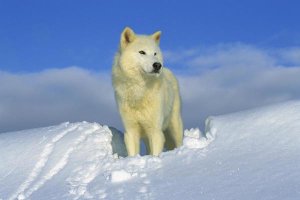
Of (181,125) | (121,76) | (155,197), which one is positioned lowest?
(155,197)

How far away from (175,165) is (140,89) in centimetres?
179

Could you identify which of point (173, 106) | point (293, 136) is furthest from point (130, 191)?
point (173, 106)

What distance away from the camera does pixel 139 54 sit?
26.2 ft

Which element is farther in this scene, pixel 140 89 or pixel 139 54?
pixel 140 89

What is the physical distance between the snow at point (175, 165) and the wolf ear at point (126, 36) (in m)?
1.89

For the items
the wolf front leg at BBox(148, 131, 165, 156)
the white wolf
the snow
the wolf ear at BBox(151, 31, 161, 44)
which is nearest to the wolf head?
the white wolf

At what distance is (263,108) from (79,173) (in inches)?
126

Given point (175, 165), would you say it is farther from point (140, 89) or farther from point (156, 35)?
point (156, 35)

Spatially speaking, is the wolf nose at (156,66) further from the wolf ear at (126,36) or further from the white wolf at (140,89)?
the wolf ear at (126,36)

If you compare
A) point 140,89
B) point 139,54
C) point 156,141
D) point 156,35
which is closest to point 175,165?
point 156,141

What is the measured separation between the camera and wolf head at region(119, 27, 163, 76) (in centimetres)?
784

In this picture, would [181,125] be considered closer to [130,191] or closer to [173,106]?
[173,106]

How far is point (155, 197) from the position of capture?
5.89 m

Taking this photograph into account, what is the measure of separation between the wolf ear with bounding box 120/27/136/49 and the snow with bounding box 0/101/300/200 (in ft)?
6.20
